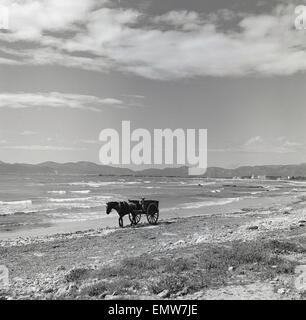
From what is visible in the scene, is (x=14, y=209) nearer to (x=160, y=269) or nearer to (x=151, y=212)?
(x=151, y=212)

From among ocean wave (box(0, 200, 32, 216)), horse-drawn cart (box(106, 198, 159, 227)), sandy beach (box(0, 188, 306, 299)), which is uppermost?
horse-drawn cart (box(106, 198, 159, 227))

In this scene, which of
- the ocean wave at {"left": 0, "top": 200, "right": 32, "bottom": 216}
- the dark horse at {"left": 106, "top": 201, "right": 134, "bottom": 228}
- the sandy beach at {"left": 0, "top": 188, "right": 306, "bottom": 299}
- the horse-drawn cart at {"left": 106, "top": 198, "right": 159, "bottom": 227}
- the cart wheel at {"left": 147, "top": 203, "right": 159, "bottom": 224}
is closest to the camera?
the sandy beach at {"left": 0, "top": 188, "right": 306, "bottom": 299}

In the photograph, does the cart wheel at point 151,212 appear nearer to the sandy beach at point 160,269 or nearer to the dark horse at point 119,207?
the dark horse at point 119,207

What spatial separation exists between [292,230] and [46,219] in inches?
750

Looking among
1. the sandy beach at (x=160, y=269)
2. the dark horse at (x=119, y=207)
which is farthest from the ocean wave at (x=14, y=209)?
the sandy beach at (x=160, y=269)

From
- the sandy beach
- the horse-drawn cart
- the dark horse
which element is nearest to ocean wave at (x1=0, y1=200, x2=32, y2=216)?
the horse-drawn cart

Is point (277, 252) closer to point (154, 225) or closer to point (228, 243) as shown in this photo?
point (228, 243)

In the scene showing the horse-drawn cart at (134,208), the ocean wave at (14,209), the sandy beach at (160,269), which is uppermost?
the horse-drawn cart at (134,208)

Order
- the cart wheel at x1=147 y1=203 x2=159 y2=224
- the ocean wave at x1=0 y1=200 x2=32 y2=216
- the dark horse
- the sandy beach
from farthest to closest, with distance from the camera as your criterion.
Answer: the ocean wave at x1=0 y1=200 x2=32 y2=216, the cart wheel at x1=147 y1=203 x2=159 y2=224, the dark horse, the sandy beach

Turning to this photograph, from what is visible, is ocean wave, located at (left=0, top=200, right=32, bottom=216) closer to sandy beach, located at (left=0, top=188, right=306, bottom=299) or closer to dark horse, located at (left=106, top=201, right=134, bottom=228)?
dark horse, located at (left=106, top=201, right=134, bottom=228)

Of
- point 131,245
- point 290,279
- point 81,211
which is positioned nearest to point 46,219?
point 81,211

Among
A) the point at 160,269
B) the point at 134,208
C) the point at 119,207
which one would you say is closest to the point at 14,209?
the point at 134,208

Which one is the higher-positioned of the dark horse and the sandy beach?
the dark horse

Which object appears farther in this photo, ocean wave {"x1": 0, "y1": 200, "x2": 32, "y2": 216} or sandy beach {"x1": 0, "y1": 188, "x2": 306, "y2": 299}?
ocean wave {"x1": 0, "y1": 200, "x2": 32, "y2": 216}
